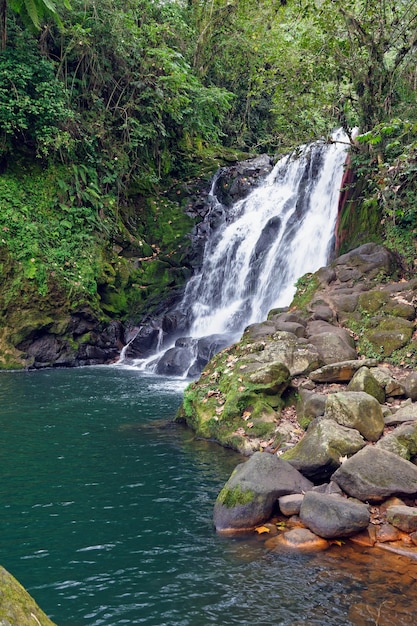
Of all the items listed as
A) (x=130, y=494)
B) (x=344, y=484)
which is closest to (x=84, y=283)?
(x=130, y=494)

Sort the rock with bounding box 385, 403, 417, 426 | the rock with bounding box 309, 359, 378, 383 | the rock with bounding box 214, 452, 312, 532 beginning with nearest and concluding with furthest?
the rock with bounding box 214, 452, 312, 532 < the rock with bounding box 385, 403, 417, 426 < the rock with bounding box 309, 359, 378, 383

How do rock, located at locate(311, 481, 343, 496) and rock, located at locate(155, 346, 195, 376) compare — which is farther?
rock, located at locate(155, 346, 195, 376)

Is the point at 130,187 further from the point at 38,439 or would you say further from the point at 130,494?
the point at 130,494

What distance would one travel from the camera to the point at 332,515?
16.9 feet

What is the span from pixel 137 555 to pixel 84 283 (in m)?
12.5

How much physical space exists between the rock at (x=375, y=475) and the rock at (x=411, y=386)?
2.03 m

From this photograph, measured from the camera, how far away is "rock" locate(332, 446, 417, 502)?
18.1 ft

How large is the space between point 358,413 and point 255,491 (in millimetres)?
1936

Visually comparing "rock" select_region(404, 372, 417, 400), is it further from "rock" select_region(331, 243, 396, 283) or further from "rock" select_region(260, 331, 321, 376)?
"rock" select_region(331, 243, 396, 283)

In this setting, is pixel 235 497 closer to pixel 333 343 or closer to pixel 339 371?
pixel 339 371

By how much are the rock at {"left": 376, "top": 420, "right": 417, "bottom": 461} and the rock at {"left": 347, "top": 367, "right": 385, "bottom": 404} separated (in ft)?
4.27

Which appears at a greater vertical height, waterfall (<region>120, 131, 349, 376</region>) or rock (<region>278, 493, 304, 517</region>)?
waterfall (<region>120, 131, 349, 376</region>)

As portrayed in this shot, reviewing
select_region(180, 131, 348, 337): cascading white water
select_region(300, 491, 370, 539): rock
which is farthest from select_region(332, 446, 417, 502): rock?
select_region(180, 131, 348, 337): cascading white water

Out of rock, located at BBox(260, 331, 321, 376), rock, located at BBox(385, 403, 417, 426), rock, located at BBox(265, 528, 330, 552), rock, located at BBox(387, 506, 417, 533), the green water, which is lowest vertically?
the green water
